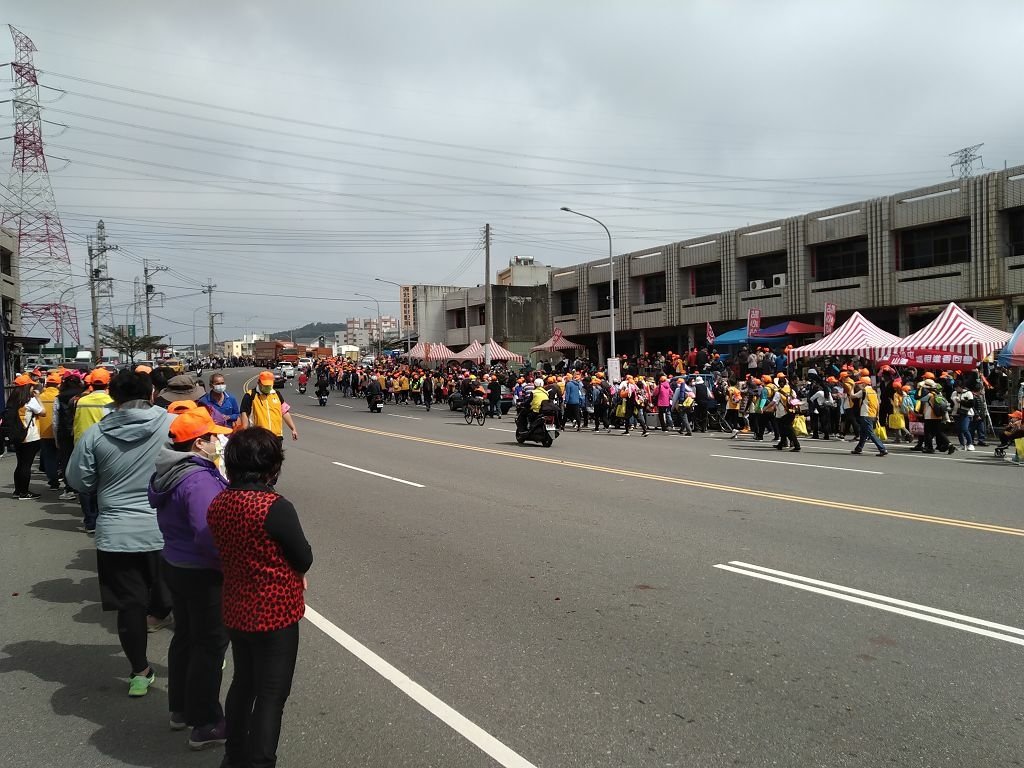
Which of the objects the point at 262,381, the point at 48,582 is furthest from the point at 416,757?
the point at 262,381

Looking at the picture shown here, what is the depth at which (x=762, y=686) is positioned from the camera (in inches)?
170

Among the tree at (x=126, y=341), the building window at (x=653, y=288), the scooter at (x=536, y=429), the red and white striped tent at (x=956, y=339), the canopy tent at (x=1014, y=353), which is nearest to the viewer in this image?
the canopy tent at (x=1014, y=353)

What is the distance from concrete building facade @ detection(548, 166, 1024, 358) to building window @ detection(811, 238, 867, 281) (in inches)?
1.8

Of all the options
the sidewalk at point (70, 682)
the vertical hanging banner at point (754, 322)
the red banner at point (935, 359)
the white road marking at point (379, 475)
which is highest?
the vertical hanging banner at point (754, 322)

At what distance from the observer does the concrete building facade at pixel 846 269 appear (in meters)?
28.6

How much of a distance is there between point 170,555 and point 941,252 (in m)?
33.6

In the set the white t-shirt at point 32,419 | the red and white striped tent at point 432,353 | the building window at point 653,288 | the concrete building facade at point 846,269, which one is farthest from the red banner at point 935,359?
the red and white striped tent at point 432,353

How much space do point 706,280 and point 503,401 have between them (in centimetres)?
1717

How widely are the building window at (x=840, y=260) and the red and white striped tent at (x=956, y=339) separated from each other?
13134mm

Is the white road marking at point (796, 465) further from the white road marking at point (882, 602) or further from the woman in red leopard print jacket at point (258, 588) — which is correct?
the woman in red leopard print jacket at point (258, 588)

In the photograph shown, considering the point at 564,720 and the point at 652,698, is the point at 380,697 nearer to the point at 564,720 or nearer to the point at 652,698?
the point at 564,720

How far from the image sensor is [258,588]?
10.5 ft

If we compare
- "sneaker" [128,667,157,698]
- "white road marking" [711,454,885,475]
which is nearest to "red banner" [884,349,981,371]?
"white road marking" [711,454,885,475]

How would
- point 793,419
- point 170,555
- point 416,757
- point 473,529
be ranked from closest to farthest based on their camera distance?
1. point 416,757
2. point 170,555
3. point 473,529
4. point 793,419
